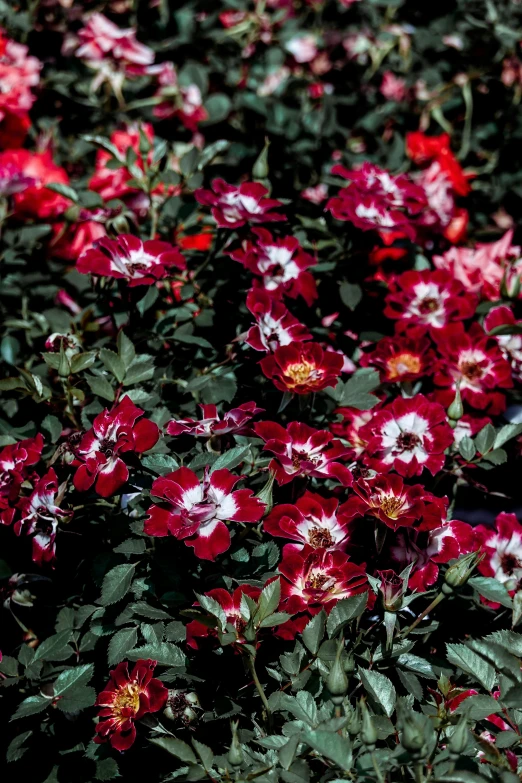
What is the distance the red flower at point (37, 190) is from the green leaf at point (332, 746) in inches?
53.1

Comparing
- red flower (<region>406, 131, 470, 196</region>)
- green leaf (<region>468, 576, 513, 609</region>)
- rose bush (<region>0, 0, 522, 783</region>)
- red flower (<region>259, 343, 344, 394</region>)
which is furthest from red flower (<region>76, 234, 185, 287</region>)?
red flower (<region>406, 131, 470, 196</region>)

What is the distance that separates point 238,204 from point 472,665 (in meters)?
0.81

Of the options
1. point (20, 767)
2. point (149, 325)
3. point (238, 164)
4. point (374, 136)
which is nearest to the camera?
point (20, 767)

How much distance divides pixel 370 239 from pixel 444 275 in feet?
0.51

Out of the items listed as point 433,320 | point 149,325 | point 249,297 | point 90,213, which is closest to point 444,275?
point 433,320

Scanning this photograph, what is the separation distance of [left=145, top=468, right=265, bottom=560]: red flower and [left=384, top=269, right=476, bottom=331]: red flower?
55cm

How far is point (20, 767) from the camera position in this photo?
1098 mm

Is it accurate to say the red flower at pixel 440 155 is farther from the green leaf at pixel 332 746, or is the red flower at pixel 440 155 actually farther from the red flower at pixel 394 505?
the green leaf at pixel 332 746

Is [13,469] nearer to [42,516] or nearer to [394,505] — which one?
[42,516]

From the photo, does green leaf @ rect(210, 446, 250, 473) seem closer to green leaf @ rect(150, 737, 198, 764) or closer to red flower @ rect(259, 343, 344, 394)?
red flower @ rect(259, 343, 344, 394)

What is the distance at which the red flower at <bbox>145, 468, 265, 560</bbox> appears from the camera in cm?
90

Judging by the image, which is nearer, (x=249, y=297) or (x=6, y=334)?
(x=249, y=297)

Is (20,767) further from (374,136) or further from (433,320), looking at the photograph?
(374,136)

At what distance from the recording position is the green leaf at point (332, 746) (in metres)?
0.73
